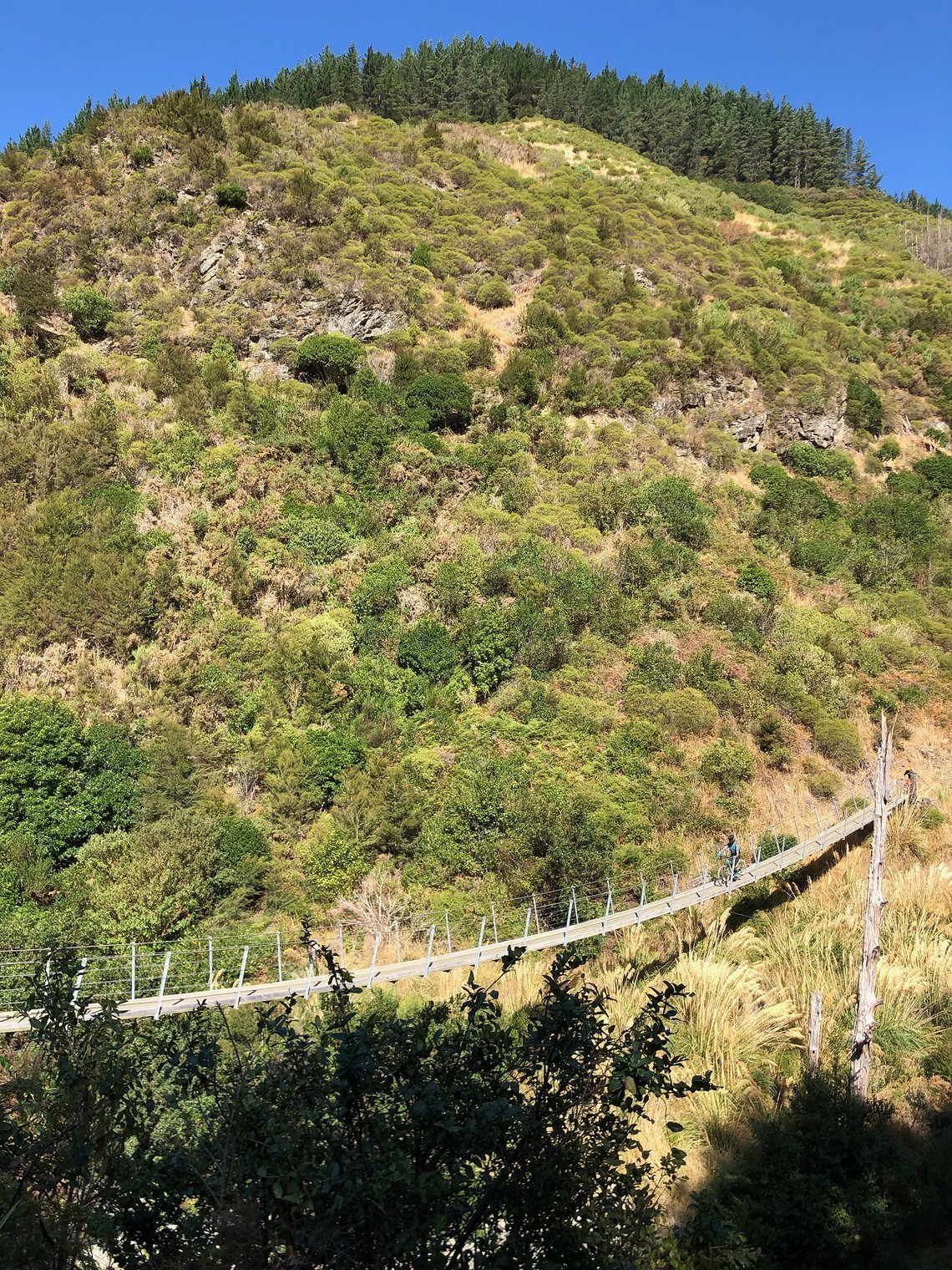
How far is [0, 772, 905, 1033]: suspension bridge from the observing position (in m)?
9.41

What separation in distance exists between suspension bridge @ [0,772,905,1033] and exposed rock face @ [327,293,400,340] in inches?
897

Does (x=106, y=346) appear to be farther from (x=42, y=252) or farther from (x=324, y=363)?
(x=324, y=363)

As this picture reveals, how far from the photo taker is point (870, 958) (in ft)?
27.7

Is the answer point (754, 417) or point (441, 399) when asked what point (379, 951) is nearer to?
point (441, 399)

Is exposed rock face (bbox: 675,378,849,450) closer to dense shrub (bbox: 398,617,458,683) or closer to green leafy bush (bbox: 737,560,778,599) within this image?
green leafy bush (bbox: 737,560,778,599)

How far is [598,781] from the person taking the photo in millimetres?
15109

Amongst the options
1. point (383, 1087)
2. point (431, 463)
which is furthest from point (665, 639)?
point (383, 1087)

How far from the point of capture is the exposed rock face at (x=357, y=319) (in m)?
27.3

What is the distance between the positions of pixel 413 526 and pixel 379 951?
12620 millimetres

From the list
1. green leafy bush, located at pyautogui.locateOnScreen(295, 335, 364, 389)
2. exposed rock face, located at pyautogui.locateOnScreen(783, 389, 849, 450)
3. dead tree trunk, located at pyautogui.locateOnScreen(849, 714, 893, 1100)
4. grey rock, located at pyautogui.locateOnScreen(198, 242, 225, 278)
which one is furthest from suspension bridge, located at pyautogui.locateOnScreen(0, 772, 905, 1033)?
grey rock, located at pyautogui.locateOnScreen(198, 242, 225, 278)

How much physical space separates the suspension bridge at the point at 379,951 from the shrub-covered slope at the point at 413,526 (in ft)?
1.87

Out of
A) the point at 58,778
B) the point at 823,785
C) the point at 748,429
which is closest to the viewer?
the point at 58,778

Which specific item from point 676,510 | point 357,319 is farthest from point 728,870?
point 357,319

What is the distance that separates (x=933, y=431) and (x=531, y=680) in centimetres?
2534
